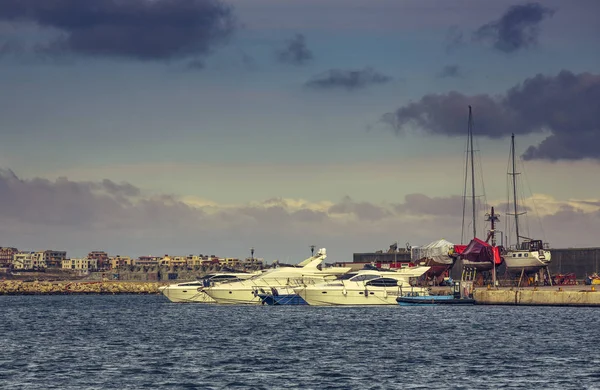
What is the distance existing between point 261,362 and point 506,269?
284 feet

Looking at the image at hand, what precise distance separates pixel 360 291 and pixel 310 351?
162 feet

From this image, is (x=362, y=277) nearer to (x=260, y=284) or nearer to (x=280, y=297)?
(x=280, y=297)

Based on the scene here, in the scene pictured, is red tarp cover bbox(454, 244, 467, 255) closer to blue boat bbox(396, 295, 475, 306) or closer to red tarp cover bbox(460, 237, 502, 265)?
red tarp cover bbox(460, 237, 502, 265)

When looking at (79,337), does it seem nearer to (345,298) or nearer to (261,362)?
(261,362)

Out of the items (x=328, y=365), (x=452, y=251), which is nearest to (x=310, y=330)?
(x=328, y=365)

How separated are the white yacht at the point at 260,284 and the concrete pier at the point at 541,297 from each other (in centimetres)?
2215

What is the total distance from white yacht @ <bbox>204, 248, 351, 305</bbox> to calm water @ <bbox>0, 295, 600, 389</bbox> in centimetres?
1803

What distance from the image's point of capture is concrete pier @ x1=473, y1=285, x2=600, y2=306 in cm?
10538

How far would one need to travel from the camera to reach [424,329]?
274 feet

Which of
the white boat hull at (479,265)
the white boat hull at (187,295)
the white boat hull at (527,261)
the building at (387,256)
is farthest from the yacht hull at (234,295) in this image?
the building at (387,256)

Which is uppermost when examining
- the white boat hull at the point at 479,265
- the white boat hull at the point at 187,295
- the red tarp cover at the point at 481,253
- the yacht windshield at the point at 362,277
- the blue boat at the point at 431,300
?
the red tarp cover at the point at 481,253

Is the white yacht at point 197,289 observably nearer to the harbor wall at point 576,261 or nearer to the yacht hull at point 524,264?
the yacht hull at point 524,264

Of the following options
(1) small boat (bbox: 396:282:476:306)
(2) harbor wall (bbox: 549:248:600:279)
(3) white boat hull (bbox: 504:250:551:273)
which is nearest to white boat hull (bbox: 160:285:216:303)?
(1) small boat (bbox: 396:282:476:306)

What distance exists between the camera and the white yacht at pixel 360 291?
114m
